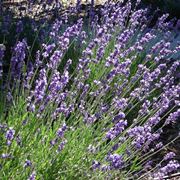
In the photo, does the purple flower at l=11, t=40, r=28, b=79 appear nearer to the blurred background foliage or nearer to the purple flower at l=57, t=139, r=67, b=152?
the purple flower at l=57, t=139, r=67, b=152

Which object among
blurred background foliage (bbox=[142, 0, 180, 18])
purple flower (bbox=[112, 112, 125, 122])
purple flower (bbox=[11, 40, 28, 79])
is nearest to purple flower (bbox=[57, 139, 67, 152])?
purple flower (bbox=[112, 112, 125, 122])

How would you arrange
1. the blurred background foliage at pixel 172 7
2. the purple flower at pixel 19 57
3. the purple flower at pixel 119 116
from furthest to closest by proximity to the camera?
the blurred background foliage at pixel 172 7
the purple flower at pixel 19 57
the purple flower at pixel 119 116

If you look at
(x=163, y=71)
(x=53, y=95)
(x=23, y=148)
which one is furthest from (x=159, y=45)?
(x=23, y=148)

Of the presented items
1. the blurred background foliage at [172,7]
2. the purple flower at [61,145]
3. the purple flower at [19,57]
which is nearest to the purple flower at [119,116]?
the purple flower at [61,145]

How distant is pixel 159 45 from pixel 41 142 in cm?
162

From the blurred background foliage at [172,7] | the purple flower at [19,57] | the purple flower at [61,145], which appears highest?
the purple flower at [19,57]

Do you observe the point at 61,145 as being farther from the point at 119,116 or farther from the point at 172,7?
the point at 172,7

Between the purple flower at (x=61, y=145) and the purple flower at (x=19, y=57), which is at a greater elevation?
the purple flower at (x=19, y=57)

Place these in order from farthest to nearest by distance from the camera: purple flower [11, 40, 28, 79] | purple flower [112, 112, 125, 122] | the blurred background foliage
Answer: the blurred background foliage < purple flower [11, 40, 28, 79] < purple flower [112, 112, 125, 122]

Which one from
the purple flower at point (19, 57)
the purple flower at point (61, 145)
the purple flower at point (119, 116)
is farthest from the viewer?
the purple flower at point (19, 57)

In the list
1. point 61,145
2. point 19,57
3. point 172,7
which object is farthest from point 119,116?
point 172,7

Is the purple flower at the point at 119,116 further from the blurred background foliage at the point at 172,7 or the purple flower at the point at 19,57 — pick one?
the blurred background foliage at the point at 172,7

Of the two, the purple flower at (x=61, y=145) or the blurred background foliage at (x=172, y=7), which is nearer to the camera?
the purple flower at (x=61, y=145)

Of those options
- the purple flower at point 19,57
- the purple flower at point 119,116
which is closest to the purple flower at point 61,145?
the purple flower at point 119,116
